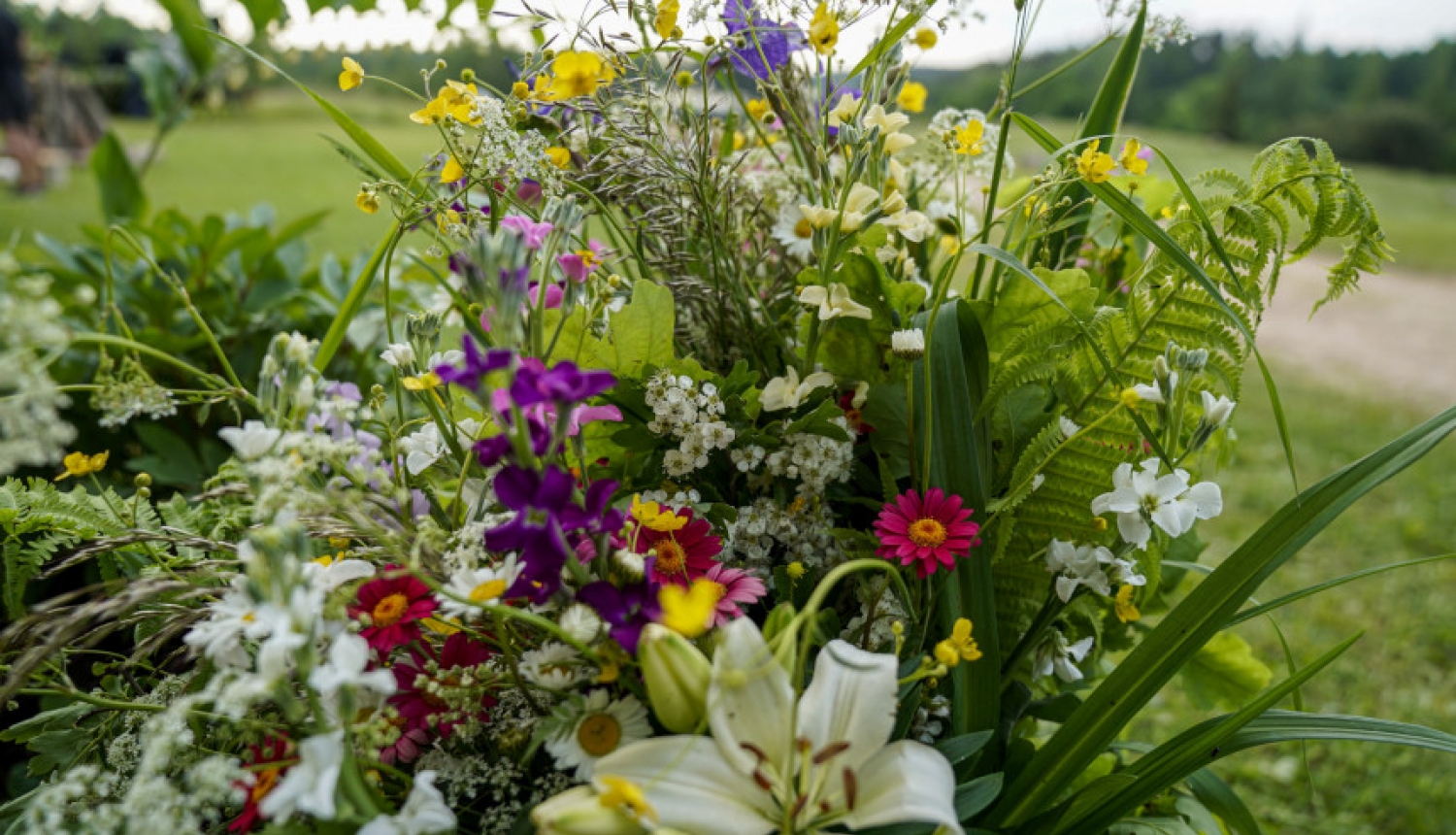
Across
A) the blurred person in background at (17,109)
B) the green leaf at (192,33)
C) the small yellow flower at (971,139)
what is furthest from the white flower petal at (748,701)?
the blurred person in background at (17,109)

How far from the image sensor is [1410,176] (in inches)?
714

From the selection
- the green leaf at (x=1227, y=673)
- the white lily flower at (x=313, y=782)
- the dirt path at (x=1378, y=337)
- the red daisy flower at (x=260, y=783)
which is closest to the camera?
the white lily flower at (x=313, y=782)

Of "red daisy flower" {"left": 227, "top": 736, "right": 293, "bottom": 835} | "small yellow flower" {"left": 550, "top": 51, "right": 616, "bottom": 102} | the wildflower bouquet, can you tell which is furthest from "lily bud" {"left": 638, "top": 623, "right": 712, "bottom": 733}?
"small yellow flower" {"left": 550, "top": 51, "right": 616, "bottom": 102}

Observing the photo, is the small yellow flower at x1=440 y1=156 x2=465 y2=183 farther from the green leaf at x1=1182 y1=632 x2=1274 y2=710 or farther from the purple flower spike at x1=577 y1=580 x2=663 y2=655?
the green leaf at x1=1182 y1=632 x2=1274 y2=710

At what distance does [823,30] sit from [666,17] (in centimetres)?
11

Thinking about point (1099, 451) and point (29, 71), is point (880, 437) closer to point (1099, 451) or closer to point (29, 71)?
point (1099, 451)

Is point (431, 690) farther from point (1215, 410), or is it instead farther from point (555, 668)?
point (1215, 410)

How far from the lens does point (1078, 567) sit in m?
0.70

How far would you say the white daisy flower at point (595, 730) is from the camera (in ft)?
1.83

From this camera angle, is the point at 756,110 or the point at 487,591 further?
the point at 756,110

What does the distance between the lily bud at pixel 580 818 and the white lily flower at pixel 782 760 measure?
1cm

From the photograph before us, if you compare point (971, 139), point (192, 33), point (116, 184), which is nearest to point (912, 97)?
point (971, 139)

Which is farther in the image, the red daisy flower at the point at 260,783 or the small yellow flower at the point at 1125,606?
the small yellow flower at the point at 1125,606

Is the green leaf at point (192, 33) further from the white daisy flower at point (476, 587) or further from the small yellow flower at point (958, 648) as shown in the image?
the small yellow flower at point (958, 648)
